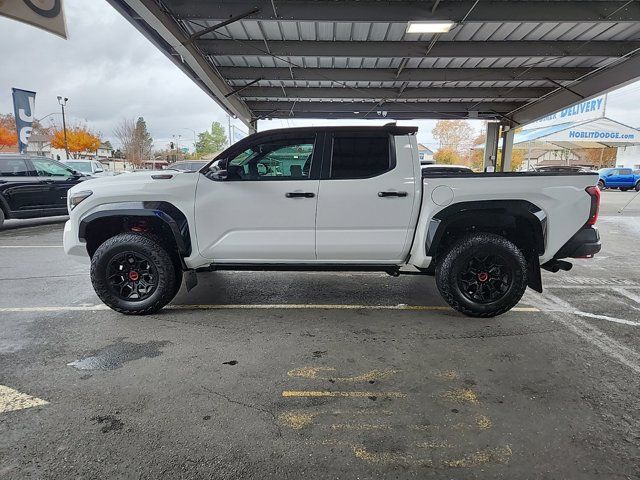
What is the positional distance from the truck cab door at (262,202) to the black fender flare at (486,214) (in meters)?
1.25

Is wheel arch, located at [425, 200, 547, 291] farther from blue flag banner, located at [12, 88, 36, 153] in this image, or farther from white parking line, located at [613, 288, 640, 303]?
blue flag banner, located at [12, 88, 36, 153]

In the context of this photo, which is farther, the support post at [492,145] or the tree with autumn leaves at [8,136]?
the tree with autumn leaves at [8,136]

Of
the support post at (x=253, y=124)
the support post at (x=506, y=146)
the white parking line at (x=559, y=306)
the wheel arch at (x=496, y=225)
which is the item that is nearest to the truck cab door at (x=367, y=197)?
the wheel arch at (x=496, y=225)

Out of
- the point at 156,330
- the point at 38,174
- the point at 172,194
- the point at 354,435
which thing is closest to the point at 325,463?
the point at 354,435

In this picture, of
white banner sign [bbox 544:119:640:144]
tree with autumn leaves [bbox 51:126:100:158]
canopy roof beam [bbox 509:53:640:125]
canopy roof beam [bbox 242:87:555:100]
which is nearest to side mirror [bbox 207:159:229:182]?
canopy roof beam [bbox 242:87:555:100]

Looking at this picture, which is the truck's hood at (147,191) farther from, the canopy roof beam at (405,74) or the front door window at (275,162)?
the canopy roof beam at (405,74)

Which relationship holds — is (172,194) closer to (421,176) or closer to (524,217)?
(421,176)

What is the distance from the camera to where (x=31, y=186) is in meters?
10.5

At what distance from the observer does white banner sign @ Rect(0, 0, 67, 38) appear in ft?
14.6

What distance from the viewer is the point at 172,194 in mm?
4234

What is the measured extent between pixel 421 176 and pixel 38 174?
10842 mm

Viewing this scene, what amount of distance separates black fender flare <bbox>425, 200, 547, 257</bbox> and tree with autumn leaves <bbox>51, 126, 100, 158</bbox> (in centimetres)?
7094

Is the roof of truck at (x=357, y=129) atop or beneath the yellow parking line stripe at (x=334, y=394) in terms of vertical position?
atop

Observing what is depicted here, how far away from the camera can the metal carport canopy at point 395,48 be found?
6.86 meters
